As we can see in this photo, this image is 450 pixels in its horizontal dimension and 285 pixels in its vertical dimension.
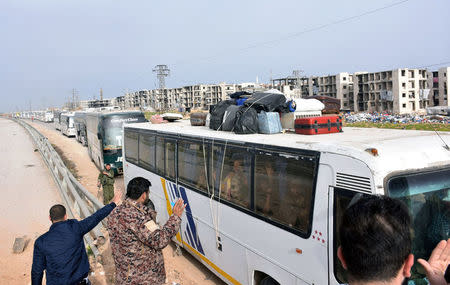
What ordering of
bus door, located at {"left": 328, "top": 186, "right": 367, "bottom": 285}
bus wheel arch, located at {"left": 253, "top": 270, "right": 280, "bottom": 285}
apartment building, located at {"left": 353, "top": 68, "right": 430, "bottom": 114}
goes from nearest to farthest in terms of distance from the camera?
bus door, located at {"left": 328, "top": 186, "right": 367, "bottom": 285}, bus wheel arch, located at {"left": 253, "top": 270, "right": 280, "bottom": 285}, apartment building, located at {"left": 353, "top": 68, "right": 430, "bottom": 114}

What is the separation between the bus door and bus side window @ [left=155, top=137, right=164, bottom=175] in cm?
503

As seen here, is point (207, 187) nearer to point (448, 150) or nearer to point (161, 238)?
point (161, 238)

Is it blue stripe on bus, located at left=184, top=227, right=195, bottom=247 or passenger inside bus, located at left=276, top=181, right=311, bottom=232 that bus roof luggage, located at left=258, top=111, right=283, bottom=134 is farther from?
blue stripe on bus, located at left=184, top=227, right=195, bottom=247

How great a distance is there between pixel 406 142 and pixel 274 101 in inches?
93.4

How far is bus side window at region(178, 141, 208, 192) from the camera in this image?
19.8ft

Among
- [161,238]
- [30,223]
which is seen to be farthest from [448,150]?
[30,223]

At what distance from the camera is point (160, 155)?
7.95 m

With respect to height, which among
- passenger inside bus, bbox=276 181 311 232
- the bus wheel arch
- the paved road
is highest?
passenger inside bus, bbox=276 181 311 232

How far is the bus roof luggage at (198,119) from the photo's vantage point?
25.0 ft

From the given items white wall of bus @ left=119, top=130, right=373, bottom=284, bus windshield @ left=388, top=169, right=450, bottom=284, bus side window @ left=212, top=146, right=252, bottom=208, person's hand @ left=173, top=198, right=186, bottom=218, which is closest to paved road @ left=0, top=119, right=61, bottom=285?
white wall of bus @ left=119, top=130, right=373, bottom=284

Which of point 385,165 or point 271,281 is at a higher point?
point 385,165

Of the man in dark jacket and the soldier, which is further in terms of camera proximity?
the soldier

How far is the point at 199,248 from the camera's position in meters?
6.30

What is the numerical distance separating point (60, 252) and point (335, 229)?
109 inches
